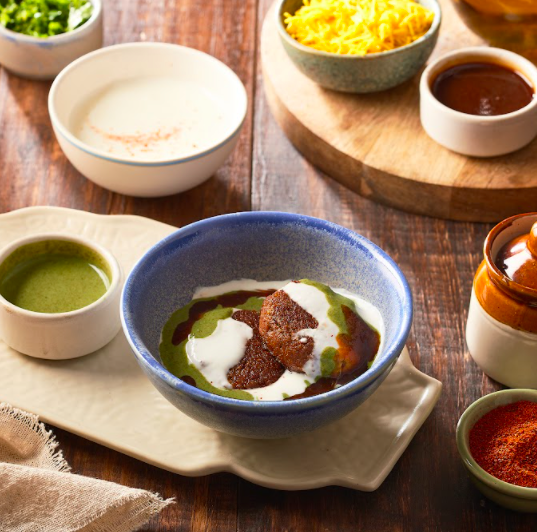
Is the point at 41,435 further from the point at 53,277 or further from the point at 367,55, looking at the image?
the point at 367,55

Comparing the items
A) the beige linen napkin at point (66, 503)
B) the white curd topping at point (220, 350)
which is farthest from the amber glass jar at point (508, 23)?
the beige linen napkin at point (66, 503)

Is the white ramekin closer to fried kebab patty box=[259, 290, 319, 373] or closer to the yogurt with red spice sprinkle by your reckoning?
fried kebab patty box=[259, 290, 319, 373]

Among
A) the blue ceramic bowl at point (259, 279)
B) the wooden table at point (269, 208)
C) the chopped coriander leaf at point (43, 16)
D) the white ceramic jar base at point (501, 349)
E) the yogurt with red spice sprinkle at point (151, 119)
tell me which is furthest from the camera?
the chopped coriander leaf at point (43, 16)

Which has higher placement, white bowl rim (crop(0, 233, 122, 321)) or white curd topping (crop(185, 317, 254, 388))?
white curd topping (crop(185, 317, 254, 388))

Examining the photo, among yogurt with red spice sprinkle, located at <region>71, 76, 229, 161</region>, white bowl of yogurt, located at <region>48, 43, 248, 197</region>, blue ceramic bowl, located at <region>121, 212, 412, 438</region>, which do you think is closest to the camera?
blue ceramic bowl, located at <region>121, 212, 412, 438</region>

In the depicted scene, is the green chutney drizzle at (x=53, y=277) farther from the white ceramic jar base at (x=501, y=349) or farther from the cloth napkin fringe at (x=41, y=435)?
the white ceramic jar base at (x=501, y=349)

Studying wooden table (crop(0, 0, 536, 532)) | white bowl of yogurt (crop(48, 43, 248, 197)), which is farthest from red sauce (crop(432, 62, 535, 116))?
white bowl of yogurt (crop(48, 43, 248, 197))
